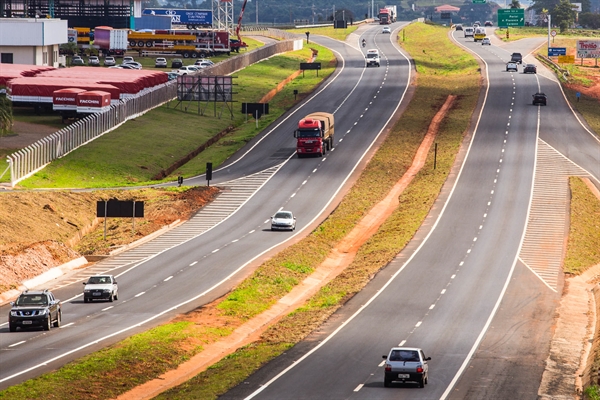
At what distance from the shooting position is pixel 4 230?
76875 mm

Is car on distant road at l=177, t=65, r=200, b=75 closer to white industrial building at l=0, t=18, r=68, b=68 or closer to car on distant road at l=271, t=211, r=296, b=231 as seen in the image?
white industrial building at l=0, t=18, r=68, b=68

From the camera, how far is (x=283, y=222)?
278 ft

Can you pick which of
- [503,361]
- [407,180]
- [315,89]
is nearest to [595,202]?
[407,180]

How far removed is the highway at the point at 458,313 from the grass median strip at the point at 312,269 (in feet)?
4.07

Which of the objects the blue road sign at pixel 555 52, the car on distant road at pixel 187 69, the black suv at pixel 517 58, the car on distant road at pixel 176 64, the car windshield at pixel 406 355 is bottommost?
the car windshield at pixel 406 355

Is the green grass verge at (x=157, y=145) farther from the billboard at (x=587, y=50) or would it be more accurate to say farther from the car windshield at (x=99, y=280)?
the billboard at (x=587, y=50)

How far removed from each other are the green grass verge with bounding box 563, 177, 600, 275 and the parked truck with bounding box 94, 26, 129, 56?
110 meters

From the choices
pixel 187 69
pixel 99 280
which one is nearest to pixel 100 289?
pixel 99 280

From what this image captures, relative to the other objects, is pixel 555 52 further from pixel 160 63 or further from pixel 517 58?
pixel 160 63

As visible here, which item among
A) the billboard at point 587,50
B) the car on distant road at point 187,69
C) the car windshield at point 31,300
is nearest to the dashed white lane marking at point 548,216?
the car windshield at point 31,300

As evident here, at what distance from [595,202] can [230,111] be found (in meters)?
59.6

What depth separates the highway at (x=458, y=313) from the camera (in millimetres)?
44388

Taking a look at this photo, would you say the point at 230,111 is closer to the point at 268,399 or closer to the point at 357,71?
the point at 357,71

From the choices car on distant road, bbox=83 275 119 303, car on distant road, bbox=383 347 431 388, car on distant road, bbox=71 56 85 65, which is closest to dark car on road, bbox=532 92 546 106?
car on distant road, bbox=71 56 85 65
